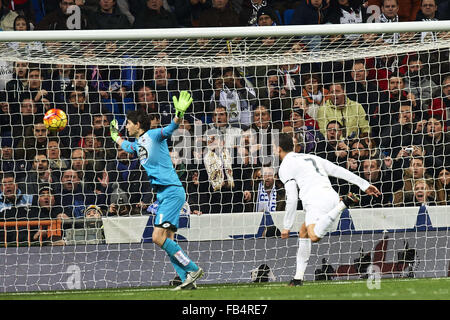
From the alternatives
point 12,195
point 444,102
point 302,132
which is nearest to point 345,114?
point 302,132

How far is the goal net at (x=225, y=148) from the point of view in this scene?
950 centimetres

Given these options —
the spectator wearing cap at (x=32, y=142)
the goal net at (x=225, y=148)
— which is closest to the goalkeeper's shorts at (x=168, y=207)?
the goal net at (x=225, y=148)

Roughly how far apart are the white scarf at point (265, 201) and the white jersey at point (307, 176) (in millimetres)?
1619

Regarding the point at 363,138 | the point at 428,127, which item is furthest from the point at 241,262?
the point at 428,127

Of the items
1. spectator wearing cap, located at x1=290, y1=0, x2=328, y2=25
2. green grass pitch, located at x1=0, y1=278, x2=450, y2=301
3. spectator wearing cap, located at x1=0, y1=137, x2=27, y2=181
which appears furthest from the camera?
spectator wearing cap, located at x1=290, y1=0, x2=328, y2=25

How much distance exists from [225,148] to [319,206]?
91.5 inches

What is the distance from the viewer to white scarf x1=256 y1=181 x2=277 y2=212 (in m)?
10.4

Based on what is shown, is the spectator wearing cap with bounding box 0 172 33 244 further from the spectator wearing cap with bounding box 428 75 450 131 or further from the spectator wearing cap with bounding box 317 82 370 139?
the spectator wearing cap with bounding box 428 75 450 131

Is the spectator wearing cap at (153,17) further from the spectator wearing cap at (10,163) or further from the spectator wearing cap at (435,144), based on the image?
the spectator wearing cap at (435,144)

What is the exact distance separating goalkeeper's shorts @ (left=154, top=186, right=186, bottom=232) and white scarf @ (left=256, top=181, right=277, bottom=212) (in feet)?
6.52

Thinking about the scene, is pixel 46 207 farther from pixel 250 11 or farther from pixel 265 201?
pixel 250 11

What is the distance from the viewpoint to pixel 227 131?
10.8 metres

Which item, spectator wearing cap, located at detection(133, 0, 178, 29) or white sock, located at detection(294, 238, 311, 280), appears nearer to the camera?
white sock, located at detection(294, 238, 311, 280)

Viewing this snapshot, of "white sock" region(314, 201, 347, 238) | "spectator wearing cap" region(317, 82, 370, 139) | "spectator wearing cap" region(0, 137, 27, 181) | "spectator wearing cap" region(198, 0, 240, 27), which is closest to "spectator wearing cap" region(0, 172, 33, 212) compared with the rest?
"spectator wearing cap" region(0, 137, 27, 181)
